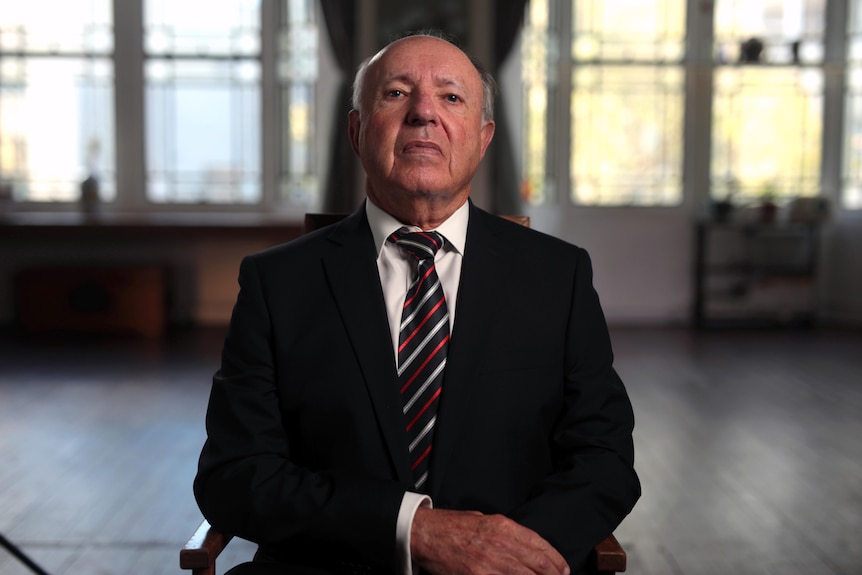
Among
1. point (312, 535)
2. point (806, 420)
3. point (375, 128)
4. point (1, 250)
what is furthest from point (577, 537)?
point (1, 250)

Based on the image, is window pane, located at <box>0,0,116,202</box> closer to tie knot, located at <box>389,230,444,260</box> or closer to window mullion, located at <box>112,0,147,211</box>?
window mullion, located at <box>112,0,147,211</box>

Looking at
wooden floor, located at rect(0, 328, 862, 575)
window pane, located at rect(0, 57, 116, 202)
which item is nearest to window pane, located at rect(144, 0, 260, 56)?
window pane, located at rect(0, 57, 116, 202)

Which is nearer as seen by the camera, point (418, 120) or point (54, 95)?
point (418, 120)

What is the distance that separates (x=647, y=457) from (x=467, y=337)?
92.8 inches

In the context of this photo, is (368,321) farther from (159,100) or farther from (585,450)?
(159,100)

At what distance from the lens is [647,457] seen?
3.54 m

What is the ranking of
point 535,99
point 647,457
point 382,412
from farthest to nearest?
point 535,99
point 647,457
point 382,412

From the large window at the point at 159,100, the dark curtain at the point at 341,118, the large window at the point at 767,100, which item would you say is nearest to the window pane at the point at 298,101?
the large window at the point at 159,100

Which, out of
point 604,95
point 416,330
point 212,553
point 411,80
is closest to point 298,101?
point 604,95

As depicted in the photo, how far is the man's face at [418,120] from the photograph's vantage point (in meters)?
1.48

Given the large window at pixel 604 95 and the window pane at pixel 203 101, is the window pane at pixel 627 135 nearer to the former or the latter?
the large window at pixel 604 95

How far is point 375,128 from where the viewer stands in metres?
1.50

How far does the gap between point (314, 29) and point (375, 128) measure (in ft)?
19.4

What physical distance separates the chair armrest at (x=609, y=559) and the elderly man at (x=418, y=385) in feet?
0.13
